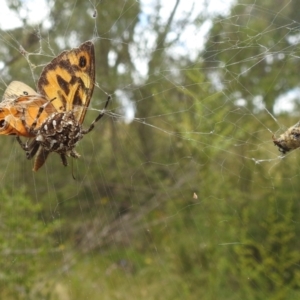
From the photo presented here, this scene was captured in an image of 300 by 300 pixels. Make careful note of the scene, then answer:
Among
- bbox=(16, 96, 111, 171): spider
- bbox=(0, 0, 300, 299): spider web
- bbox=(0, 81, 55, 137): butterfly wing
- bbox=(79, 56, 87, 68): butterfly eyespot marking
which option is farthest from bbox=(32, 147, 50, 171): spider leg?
bbox=(0, 0, 300, 299): spider web

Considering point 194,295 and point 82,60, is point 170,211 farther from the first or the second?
point 82,60

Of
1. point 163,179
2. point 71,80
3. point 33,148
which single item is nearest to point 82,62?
point 71,80

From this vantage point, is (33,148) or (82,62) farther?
(33,148)

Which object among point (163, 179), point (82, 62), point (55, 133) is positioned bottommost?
point (55, 133)

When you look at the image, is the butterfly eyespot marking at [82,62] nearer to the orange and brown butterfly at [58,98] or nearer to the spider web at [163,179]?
the orange and brown butterfly at [58,98]

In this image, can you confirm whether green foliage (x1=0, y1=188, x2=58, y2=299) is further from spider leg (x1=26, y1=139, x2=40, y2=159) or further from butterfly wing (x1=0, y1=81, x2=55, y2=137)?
butterfly wing (x1=0, y1=81, x2=55, y2=137)

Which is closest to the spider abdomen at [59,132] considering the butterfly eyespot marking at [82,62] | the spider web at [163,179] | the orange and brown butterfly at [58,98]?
the orange and brown butterfly at [58,98]

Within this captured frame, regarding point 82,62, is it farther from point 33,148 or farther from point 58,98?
point 33,148

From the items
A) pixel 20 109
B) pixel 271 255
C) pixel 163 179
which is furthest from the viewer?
pixel 163 179
